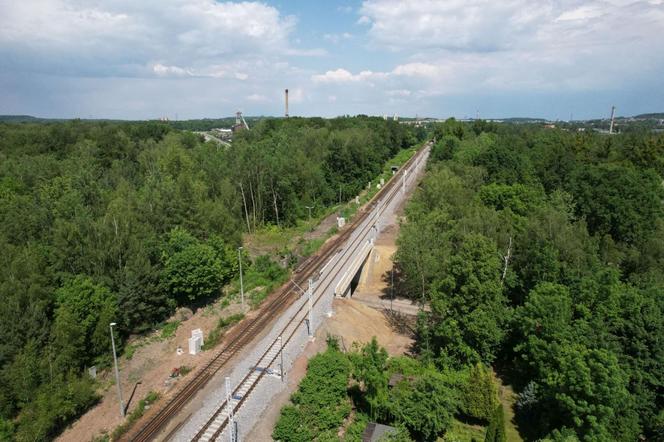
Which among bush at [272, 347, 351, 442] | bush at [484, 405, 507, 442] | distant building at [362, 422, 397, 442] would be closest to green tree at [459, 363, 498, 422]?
bush at [484, 405, 507, 442]

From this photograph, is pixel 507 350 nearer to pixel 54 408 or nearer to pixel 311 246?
pixel 311 246

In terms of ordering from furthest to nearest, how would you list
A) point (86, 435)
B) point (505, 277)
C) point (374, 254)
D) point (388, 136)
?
point (388, 136), point (374, 254), point (505, 277), point (86, 435)

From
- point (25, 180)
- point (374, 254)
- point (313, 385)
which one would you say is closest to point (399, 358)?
point (313, 385)

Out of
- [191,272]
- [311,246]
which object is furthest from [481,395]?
[311,246]

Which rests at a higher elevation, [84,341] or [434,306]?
[434,306]

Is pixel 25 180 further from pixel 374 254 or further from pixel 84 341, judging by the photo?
pixel 374 254

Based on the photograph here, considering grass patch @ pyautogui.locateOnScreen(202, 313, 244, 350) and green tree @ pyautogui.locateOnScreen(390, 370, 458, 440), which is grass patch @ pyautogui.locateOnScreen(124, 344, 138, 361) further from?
green tree @ pyautogui.locateOnScreen(390, 370, 458, 440)

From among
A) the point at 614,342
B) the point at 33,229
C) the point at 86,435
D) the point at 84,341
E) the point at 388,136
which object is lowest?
Result: the point at 86,435
